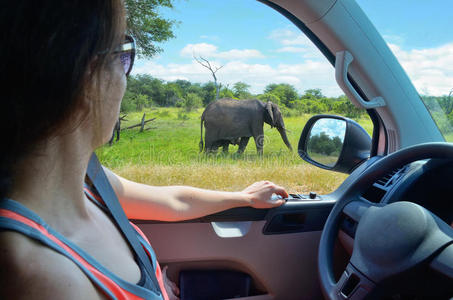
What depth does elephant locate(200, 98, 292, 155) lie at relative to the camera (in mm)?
2996

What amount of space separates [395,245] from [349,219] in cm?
46

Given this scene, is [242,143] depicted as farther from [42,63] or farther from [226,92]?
[42,63]

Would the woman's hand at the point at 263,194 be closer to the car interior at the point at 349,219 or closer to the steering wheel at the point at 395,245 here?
the car interior at the point at 349,219

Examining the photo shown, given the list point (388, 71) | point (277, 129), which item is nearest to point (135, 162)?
point (277, 129)

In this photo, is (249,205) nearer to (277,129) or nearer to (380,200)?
(380,200)

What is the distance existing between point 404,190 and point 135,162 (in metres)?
1.62

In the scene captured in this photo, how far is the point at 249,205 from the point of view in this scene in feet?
5.75

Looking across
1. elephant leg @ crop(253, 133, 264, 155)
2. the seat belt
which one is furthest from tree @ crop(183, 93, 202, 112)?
the seat belt

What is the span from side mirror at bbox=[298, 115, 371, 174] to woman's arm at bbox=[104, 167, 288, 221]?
44 centimetres

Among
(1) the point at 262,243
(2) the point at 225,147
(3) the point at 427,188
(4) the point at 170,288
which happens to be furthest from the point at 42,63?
(2) the point at 225,147

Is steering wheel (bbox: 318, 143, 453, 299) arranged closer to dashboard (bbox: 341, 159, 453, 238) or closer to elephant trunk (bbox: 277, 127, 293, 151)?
dashboard (bbox: 341, 159, 453, 238)

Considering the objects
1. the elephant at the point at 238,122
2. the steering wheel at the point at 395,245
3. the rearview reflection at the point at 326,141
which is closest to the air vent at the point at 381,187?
the steering wheel at the point at 395,245

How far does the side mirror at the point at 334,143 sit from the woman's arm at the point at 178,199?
442 millimetres

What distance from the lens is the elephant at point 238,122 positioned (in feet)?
9.83
